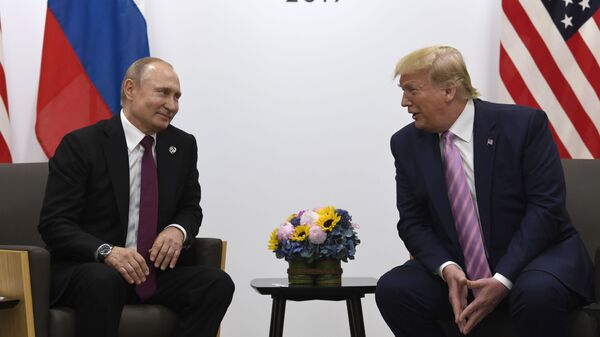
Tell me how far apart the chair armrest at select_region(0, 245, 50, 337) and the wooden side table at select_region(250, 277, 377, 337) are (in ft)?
2.95

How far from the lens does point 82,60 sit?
4.90 meters

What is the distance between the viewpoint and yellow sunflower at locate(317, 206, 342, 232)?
12.9ft

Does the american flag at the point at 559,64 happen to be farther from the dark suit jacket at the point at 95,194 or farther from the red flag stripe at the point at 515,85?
the dark suit jacket at the point at 95,194

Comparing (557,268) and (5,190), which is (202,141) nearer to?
(5,190)

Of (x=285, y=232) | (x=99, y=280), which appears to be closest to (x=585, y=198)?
(x=285, y=232)

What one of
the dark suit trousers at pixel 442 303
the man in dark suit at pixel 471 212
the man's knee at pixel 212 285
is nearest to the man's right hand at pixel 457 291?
the man in dark suit at pixel 471 212

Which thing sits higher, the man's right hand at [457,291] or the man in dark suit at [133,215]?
the man in dark suit at [133,215]

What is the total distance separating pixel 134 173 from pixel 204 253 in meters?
0.47

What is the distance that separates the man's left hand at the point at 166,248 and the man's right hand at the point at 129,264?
0.37 ft

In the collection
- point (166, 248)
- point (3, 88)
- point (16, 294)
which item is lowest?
point (16, 294)

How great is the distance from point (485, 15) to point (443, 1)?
0.85ft

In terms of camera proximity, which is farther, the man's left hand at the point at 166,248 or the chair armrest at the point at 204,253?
the chair armrest at the point at 204,253

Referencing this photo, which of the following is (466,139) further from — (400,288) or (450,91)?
(400,288)

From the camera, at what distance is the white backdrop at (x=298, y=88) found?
520 cm
